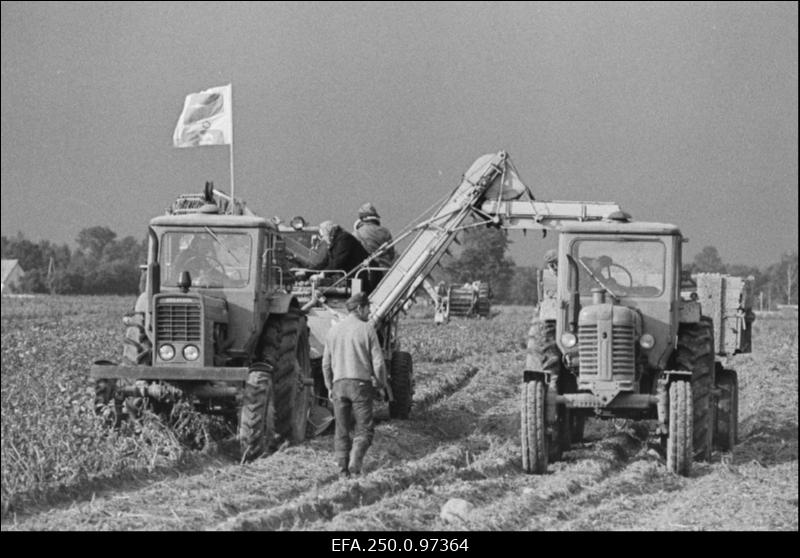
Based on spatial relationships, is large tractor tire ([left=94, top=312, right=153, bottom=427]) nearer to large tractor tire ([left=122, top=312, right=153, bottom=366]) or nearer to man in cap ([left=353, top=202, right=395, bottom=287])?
large tractor tire ([left=122, top=312, right=153, bottom=366])

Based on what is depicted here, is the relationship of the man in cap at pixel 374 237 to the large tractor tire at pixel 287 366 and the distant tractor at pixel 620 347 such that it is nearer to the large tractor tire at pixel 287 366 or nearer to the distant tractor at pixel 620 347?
the large tractor tire at pixel 287 366

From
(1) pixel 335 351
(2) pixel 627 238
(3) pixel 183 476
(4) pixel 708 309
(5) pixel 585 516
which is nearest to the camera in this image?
(5) pixel 585 516

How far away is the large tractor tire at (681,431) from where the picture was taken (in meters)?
12.0

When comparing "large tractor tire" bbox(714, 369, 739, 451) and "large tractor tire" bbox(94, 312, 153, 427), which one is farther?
"large tractor tire" bbox(714, 369, 739, 451)

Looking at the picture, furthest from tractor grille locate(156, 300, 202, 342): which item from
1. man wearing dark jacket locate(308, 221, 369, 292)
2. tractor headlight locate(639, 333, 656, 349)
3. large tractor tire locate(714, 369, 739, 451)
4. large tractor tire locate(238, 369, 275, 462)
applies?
large tractor tire locate(714, 369, 739, 451)

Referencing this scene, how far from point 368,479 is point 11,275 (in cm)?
8531

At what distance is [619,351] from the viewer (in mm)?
12430

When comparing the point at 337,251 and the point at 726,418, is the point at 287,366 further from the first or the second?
the point at 726,418

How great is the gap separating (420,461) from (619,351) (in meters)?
2.25

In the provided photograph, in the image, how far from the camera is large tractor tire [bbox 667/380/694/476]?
1201cm

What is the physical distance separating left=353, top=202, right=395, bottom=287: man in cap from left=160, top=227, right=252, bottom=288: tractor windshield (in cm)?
439

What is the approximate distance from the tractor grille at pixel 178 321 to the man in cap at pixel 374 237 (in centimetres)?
530
